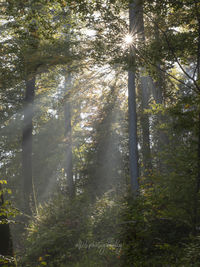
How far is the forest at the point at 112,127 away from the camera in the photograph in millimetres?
4875

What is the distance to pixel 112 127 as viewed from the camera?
16.7m

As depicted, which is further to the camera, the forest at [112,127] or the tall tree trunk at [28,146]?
the tall tree trunk at [28,146]

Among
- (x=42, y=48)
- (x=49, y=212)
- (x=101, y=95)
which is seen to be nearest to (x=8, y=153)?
(x=101, y=95)

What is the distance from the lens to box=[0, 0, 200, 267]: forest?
4875mm

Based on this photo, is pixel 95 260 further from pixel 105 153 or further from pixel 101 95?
pixel 105 153

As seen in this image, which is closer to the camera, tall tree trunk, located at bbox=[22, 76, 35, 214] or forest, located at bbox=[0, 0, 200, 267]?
forest, located at bbox=[0, 0, 200, 267]

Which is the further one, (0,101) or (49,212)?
(0,101)

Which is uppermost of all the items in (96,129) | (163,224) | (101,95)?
(101,95)

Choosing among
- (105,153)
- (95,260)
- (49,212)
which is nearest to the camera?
(95,260)

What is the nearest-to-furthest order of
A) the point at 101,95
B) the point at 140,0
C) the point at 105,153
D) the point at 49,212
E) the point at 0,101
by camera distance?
the point at 140,0 < the point at 49,212 < the point at 101,95 < the point at 0,101 < the point at 105,153

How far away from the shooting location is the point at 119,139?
18.3m

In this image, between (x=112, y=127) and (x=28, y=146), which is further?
(x=112, y=127)

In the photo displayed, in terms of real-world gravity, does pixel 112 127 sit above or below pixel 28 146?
above

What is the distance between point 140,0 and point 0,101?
12150mm
